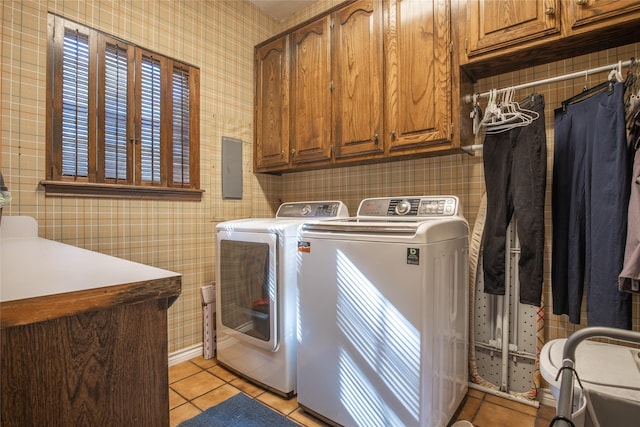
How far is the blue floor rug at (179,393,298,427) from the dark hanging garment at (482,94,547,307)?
1406 millimetres

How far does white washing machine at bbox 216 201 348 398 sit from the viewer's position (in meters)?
1.81

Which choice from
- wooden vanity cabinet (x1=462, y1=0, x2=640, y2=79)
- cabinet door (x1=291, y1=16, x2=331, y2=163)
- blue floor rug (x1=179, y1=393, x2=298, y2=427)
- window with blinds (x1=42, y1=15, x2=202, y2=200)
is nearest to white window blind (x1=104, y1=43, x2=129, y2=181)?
window with blinds (x1=42, y1=15, x2=202, y2=200)

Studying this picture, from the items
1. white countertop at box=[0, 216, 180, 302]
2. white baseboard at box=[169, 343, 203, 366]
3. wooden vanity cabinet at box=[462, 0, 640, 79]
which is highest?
wooden vanity cabinet at box=[462, 0, 640, 79]

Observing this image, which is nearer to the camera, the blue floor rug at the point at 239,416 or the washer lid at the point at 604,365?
the washer lid at the point at 604,365

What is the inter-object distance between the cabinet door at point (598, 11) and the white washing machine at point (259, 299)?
5.18ft

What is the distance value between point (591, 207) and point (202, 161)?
242 cm

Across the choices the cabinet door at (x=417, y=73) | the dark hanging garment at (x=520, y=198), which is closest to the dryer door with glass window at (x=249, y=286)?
the cabinet door at (x=417, y=73)

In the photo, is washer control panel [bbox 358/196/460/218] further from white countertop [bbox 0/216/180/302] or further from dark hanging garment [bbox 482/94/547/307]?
white countertop [bbox 0/216/180/302]

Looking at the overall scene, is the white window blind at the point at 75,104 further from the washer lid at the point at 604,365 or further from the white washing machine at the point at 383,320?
the washer lid at the point at 604,365

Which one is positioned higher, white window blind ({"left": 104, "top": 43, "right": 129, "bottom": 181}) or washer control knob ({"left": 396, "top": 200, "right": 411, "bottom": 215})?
white window blind ({"left": 104, "top": 43, "right": 129, "bottom": 181})

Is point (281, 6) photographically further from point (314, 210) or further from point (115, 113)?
point (314, 210)

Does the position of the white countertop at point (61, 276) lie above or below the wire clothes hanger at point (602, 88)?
below

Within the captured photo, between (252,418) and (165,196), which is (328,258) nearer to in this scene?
(252,418)

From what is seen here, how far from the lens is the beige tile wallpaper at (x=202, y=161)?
1667 mm
